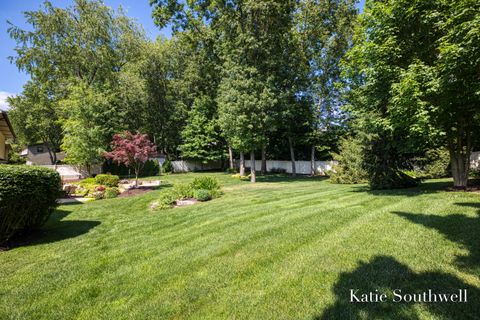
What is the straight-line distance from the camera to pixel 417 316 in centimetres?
252

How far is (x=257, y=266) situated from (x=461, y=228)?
12.8 feet

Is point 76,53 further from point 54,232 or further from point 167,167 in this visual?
point 54,232

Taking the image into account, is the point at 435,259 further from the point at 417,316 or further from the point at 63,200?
the point at 63,200

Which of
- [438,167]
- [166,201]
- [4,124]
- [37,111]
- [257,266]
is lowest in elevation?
[257,266]

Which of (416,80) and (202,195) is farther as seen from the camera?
(202,195)

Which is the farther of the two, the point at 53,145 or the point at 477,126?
the point at 53,145

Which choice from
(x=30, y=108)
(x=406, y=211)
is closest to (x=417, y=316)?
(x=406, y=211)

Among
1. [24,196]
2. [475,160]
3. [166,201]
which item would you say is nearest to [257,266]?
[24,196]

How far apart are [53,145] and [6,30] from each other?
14996 mm

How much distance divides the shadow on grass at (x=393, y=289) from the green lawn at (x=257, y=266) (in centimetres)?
1

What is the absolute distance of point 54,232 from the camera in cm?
661

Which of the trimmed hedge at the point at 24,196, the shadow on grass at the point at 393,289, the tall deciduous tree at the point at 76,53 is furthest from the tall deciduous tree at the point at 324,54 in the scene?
the trimmed hedge at the point at 24,196

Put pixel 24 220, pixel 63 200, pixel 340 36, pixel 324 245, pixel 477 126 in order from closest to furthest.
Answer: pixel 324 245 < pixel 24 220 < pixel 477 126 < pixel 63 200 < pixel 340 36

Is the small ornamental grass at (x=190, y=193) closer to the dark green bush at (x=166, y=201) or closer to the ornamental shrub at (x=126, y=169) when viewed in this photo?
the dark green bush at (x=166, y=201)
